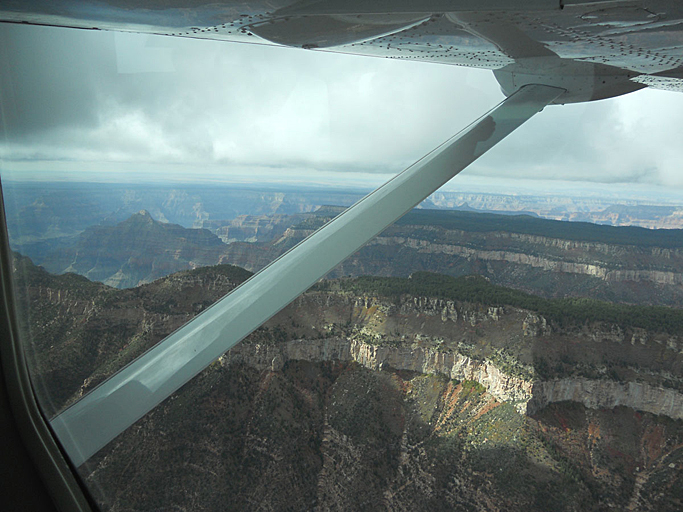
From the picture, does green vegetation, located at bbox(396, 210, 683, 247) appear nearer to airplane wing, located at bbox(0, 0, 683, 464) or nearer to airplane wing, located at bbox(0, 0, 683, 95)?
airplane wing, located at bbox(0, 0, 683, 464)

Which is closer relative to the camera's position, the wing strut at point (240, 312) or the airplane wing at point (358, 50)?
the airplane wing at point (358, 50)

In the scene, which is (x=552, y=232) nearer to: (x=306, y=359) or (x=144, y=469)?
(x=306, y=359)

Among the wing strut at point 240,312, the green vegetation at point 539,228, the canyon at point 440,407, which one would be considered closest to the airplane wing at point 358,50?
the wing strut at point 240,312

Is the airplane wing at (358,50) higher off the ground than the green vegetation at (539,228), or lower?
higher

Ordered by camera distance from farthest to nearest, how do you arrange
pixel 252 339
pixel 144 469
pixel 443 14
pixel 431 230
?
pixel 431 230, pixel 252 339, pixel 144 469, pixel 443 14

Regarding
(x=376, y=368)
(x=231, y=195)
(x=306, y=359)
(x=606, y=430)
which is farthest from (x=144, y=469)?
(x=606, y=430)

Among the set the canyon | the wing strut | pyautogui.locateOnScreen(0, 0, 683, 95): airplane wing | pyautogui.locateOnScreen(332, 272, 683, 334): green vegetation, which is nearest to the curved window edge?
the wing strut

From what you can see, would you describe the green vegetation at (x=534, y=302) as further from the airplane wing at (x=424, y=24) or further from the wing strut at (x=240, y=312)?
the airplane wing at (x=424, y=24)

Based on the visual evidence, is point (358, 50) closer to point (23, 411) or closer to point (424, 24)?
point (424, 24)
